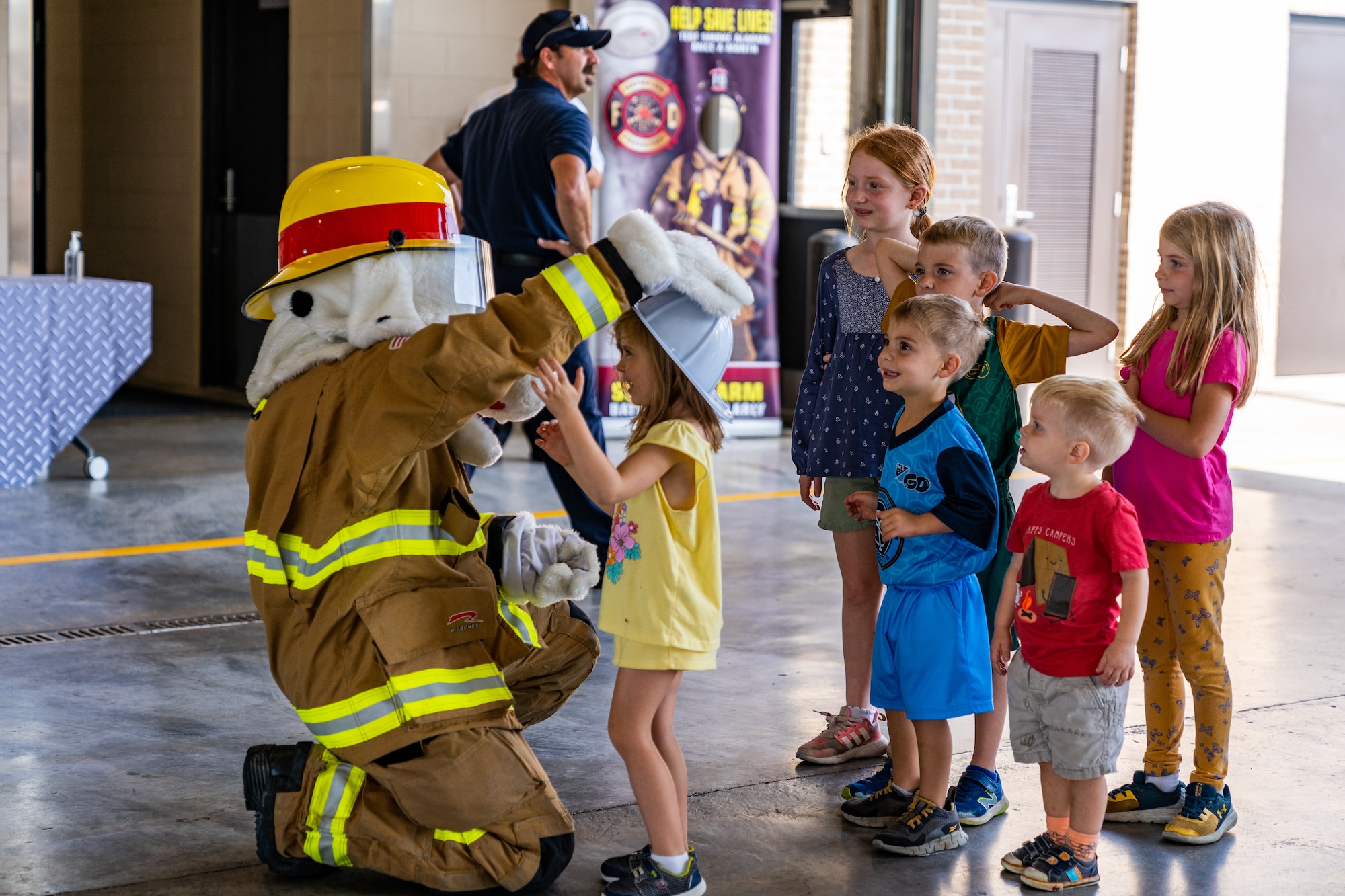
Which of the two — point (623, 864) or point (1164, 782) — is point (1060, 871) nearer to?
point (1164, 782)

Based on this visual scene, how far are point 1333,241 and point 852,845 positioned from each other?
10848 mm

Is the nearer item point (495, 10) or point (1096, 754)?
point (1096, 754)

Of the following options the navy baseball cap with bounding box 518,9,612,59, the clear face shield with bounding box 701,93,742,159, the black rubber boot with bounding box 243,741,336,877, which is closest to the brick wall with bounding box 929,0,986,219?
the clear face shield with bounding box 701,93,742,159

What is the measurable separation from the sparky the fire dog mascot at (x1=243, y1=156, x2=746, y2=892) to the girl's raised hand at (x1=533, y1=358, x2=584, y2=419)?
1.5 inches

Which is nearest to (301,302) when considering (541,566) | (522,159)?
(541,566)

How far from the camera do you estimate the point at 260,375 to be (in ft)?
9.71

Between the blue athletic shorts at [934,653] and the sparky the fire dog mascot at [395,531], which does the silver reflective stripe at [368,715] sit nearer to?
the sparky the fire dog mascot at [395,531]

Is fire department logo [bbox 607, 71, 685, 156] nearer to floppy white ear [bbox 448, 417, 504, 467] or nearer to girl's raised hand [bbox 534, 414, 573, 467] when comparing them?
floppy white ear [bbox 448, 417, 504, 467]

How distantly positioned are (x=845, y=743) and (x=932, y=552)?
755 millimetres

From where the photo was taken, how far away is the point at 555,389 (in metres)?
2.66

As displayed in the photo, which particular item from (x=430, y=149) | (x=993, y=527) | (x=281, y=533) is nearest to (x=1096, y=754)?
(x=993, y=527)

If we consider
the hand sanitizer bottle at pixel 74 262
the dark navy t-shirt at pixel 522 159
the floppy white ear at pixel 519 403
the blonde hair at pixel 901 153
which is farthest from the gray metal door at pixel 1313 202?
the floppy white ear at pixel 519 403

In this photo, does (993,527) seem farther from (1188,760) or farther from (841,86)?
(841,86)

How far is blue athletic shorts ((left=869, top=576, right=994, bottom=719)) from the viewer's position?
302cm
